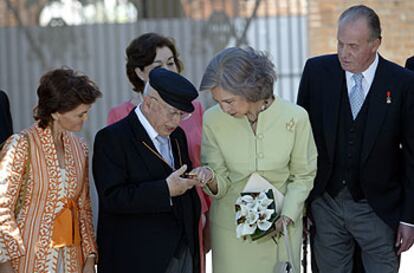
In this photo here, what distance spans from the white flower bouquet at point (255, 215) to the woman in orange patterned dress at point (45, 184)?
791 mm

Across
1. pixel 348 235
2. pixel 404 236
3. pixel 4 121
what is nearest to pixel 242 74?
pixel 348 235

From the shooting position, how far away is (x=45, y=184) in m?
4.89

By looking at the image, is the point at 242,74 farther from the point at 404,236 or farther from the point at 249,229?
the point at 404,236

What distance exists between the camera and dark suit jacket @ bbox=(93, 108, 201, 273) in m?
4.86

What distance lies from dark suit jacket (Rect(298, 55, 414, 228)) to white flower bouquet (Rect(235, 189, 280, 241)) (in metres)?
0.54

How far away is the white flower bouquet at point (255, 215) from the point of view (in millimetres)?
5078

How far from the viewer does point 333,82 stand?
5602 mm

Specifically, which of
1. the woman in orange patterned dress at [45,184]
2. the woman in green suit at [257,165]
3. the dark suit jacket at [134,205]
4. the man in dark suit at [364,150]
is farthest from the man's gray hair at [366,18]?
the woman in orange patterned dress at [45,184]

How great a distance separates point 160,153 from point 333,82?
44.5 inches

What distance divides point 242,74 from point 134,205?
31.3 inches

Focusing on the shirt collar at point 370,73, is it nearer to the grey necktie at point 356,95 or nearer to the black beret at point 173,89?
→ the grey necktie at point 356,95

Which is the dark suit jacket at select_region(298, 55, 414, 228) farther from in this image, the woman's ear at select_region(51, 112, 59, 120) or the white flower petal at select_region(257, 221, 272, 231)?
the woman's ear at select_region(51, 112, 59, 120)

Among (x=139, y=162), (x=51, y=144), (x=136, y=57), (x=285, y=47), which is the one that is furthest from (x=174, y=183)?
(x=285, y=47)

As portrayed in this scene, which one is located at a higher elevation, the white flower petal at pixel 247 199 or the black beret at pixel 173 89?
the black beret at pixel 173 89
